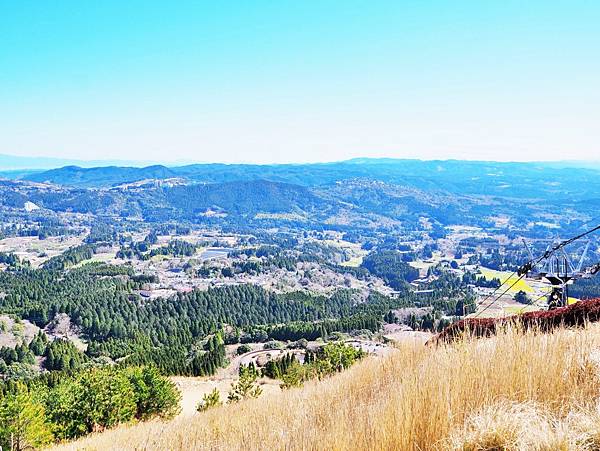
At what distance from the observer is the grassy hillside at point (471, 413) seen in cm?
213

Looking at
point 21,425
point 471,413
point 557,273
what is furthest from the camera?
point 21,425

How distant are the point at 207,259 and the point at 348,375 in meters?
158

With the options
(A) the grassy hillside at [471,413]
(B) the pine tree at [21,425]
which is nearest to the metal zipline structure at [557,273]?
(A) the grassy hillside at [471,413]

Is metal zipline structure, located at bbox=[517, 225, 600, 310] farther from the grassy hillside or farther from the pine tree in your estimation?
the pine tree

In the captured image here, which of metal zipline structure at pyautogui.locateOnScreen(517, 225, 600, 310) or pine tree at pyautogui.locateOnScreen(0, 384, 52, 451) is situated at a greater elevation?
metal zipline structure at pyautogui.locateOnScreen(517, 225, 600, 310)

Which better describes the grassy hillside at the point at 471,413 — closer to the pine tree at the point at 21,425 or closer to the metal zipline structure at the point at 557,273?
the metal zipline structure at the point at 557,273

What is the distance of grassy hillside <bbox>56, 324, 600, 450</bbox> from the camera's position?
2.13 m

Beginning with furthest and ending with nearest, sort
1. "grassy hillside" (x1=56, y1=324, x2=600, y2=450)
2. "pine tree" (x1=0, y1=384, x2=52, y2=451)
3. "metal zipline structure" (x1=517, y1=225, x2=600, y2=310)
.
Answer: "pine tree" (x1=0, y1=384, x2=52, y2=451)
"metal zipline structure" (x1=517, y1=225, x2=600, y2=310)
"grassy hillside" (x1=56, y1=324, x2=600, y2=450)

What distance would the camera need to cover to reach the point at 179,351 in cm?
6444

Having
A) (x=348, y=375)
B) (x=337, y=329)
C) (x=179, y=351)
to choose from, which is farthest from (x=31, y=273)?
(x=348, y=375)

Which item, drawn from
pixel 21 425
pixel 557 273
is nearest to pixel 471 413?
pixel 557 273

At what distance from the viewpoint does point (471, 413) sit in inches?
98.8

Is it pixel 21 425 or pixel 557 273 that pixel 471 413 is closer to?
pixel 557 273

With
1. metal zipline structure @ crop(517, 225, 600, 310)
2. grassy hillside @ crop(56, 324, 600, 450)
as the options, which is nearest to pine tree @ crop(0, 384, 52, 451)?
grassy hillside @ crop(56, 324, 600, 450)
